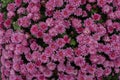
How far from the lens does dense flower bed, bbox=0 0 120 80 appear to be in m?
3.54

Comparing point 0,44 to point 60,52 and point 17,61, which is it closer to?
point 17,61

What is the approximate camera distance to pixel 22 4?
12.7 ft

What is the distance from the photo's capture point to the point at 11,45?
375cm

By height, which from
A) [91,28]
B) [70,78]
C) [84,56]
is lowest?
[70,78]

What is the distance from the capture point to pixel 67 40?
353 cm

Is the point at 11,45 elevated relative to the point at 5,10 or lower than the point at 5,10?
lower

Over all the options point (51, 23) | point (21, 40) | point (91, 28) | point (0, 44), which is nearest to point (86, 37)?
point (91, 28)

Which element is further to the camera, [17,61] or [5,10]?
[5,10]

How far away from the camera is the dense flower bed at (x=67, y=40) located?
11.6 ft

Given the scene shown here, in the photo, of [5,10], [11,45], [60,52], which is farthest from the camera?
[5,10]

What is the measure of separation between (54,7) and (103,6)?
486 mm

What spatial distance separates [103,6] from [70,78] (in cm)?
78

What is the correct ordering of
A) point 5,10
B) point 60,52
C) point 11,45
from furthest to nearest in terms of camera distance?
point 5,10, point 11,45, point 60,52

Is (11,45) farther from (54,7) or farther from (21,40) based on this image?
(54,7)
